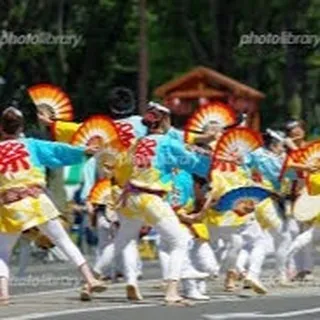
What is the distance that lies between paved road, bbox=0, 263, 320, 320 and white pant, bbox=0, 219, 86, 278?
413 mm

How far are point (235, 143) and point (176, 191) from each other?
2.89ft

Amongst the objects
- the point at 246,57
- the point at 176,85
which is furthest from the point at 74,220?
A: the point at 246,57

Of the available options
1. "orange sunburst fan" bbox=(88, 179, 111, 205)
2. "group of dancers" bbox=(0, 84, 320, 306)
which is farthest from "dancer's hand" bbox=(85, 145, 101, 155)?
"orange sunburst fan" bbox=(88, 179, 111, 205)

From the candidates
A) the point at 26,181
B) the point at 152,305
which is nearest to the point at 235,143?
the point at 152,305

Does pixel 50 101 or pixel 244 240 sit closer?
pixel 50 101

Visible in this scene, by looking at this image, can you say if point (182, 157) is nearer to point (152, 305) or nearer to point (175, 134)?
point (175, 134)

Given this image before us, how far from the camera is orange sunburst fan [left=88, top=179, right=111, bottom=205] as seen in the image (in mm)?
19281

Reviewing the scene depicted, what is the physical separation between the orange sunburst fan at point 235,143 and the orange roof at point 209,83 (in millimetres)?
12814

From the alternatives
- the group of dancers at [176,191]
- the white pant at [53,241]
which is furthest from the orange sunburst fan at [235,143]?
the white pant at [53,241]

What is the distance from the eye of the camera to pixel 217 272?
17.5 metres

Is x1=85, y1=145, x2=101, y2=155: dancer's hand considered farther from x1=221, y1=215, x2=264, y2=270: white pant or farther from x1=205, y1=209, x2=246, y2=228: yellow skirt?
x1=221, y1=215, x2=264, y2=270: white pant

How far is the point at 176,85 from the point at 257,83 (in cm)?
569

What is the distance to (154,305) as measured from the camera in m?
15.5

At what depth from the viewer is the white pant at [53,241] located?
50.0 ft
